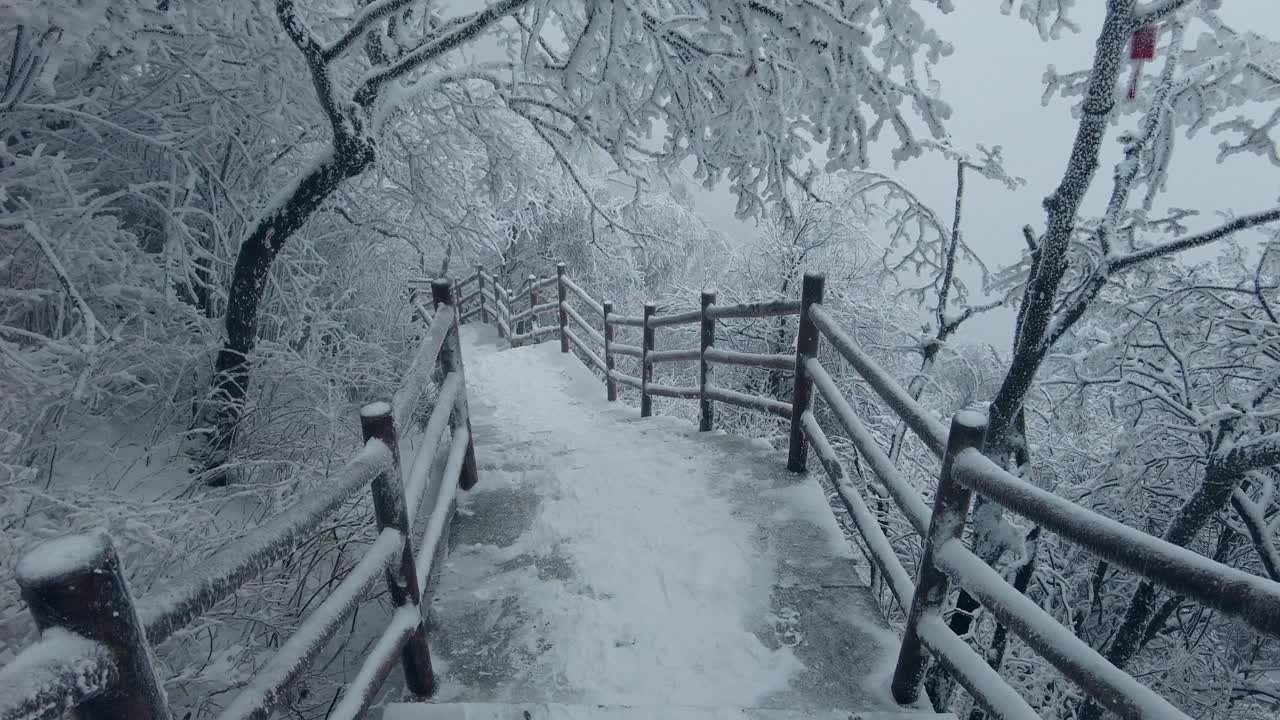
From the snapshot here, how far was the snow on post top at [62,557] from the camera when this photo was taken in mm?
953

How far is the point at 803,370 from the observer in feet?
12.8

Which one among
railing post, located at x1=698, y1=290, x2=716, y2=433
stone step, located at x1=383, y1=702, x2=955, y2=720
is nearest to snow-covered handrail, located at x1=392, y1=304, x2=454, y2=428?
stone step, located at x1=383, y1=702, x2=955, y2=720

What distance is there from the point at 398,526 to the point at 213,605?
3.31 ft

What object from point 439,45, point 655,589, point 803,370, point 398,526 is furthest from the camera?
point 803,370

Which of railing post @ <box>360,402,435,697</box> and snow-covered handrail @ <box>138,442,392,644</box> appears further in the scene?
railing post @ <box>360,402,435,697</box>

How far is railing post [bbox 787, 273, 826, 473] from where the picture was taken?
3.85 m

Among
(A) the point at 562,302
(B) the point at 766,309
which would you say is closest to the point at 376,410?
(B) the point at 766,309

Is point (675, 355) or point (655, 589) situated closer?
point (655, 589)

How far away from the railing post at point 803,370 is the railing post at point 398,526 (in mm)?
2442

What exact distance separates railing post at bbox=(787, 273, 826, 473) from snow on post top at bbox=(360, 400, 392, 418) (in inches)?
96.9

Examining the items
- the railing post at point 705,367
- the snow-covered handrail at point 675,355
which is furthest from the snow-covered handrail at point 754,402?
the snow-covered handrail at point 675,355

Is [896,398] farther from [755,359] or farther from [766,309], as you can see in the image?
[755,359]

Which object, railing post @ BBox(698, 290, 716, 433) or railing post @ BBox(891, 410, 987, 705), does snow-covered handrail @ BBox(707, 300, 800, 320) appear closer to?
railing post @ BBox(698, 290, 716, 433)

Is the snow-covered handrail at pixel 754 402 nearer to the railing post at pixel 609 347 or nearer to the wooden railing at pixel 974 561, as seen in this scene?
the wooden railing at pixel 974 561
